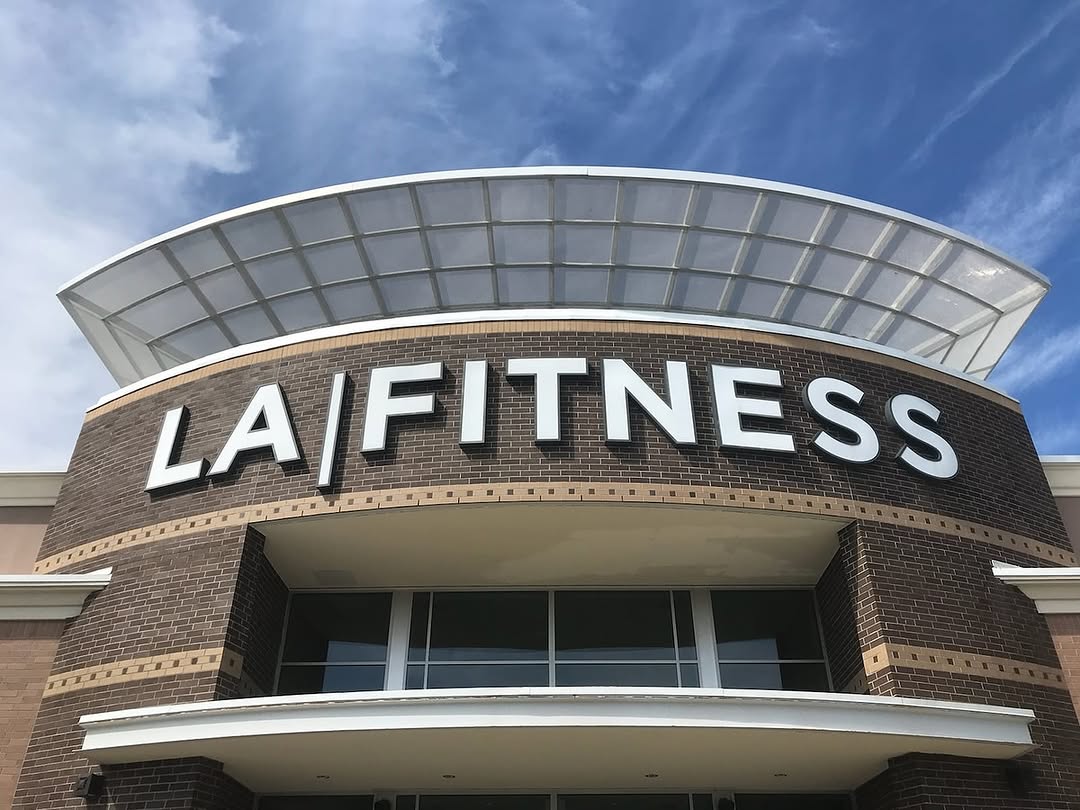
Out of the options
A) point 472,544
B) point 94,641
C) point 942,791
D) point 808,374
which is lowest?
point 942,791

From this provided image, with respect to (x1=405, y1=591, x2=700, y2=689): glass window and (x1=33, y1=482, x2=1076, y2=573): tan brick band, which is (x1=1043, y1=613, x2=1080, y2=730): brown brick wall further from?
(x1=405, y1=591, x2=700, y2=689): glass window

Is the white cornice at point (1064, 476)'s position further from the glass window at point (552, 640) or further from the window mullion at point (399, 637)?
the window mullion at point (399, 637)

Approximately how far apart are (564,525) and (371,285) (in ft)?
27.1

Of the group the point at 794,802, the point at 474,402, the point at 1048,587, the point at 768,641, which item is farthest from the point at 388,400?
the point at 1048,587

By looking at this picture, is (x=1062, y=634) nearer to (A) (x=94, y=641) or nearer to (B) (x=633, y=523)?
(B) (x=633, y=523)

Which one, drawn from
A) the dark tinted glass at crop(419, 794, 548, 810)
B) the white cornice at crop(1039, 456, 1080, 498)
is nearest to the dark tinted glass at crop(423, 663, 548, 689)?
the dark tinted glass at crop(419, 794, 548, 810)

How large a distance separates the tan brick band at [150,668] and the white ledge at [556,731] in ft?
3.26

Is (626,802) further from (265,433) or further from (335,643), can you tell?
(265,433)

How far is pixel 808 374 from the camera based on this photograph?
13664 mm

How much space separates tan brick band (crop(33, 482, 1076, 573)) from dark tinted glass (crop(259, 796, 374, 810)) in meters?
3.81

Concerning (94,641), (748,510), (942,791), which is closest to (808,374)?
(748,510)

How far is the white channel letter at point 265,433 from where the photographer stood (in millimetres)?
13078

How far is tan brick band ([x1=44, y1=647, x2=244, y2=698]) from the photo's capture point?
1167cm

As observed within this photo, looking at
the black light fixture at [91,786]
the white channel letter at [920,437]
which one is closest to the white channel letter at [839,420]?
the white channel letter at [920,437]
